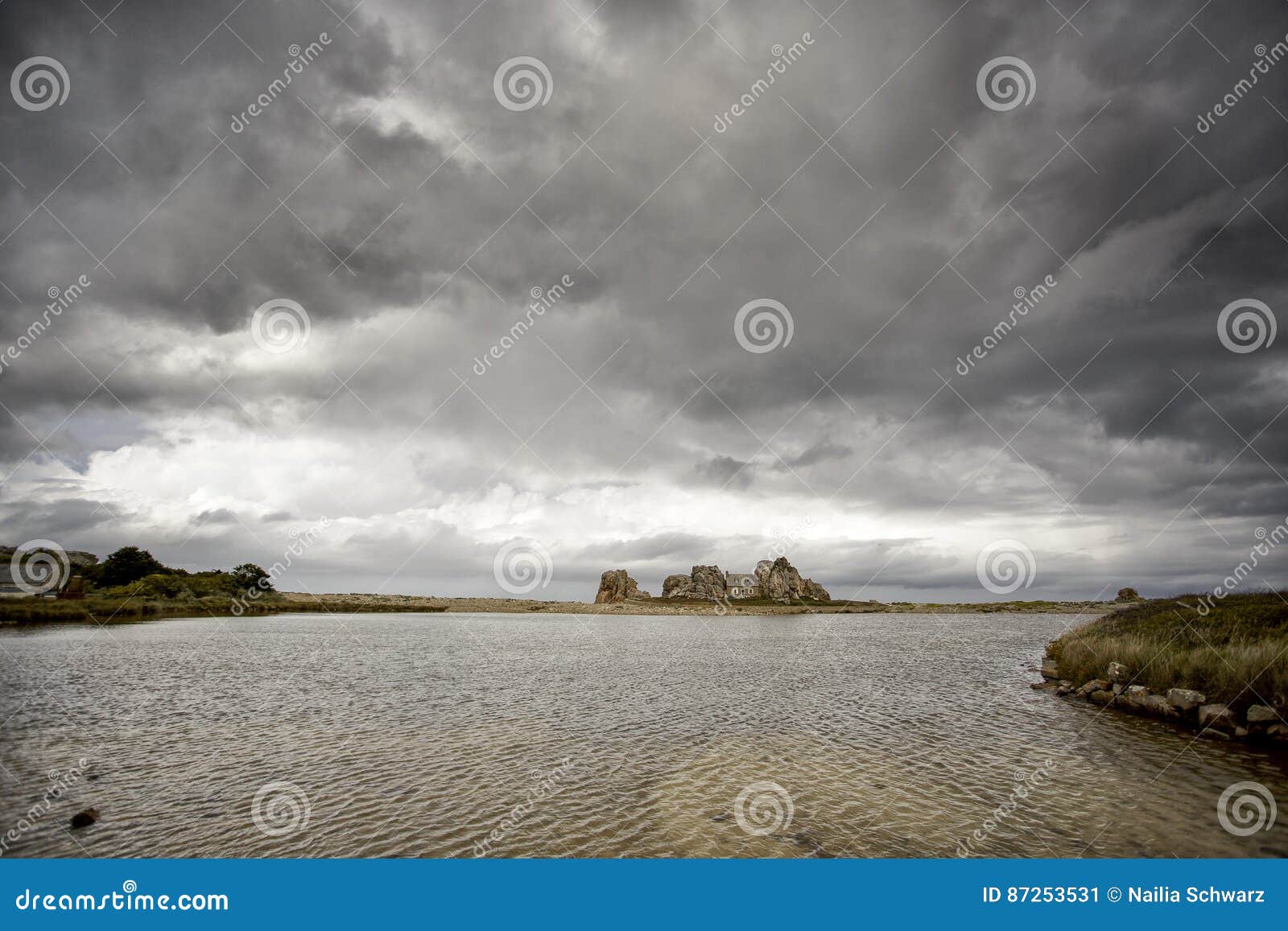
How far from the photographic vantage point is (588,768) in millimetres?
22312

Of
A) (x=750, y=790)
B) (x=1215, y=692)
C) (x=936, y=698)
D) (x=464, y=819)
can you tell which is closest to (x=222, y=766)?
(x=464, y=819)

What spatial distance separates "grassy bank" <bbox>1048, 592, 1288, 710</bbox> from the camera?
25.2 m

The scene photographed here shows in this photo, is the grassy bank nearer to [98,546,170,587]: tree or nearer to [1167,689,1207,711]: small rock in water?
[1167,689,1207,711]: small rock in water

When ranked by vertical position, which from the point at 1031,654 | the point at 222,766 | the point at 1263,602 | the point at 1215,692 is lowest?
the point at 1031,654

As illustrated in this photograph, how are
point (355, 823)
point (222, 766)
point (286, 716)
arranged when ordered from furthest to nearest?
point (286, 716), point (222, 766), point (355, 823)

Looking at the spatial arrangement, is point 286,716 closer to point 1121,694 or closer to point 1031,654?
point 1121,694

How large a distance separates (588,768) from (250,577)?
199859mm

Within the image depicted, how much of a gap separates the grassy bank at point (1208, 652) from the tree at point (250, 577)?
673 feet

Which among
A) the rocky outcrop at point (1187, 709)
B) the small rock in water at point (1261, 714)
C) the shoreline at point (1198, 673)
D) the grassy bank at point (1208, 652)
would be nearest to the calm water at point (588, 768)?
the rocky outcrop at point (1187, 709)

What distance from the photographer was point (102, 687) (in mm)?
36656

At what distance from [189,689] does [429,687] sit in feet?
49.1

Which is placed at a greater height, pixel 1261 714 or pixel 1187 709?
pixel 1261 714

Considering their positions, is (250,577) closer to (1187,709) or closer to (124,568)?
(124,568)

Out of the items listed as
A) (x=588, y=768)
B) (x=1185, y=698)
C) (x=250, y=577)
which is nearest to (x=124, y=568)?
(x=250, y=577)
